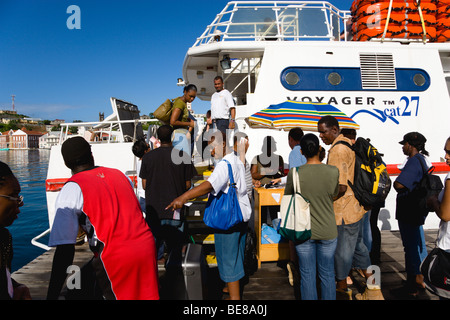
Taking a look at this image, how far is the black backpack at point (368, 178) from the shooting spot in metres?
2.94

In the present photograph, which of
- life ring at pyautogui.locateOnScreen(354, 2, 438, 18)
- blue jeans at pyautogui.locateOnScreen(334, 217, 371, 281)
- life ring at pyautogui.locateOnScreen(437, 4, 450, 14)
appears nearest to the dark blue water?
blue jeans at pyautogui.locateOnScreen(334, 217, 371, 281)

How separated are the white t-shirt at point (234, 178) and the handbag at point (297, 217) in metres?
0.48

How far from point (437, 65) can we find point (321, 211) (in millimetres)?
6153

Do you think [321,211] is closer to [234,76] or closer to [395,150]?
[395,150]

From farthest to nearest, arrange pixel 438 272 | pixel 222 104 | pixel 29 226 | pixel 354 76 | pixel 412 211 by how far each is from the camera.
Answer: pixel 29 226 < pixel 354 76 < pixel 222 104 < pixel 412 211 < pixel 438 272

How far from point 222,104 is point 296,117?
Answer: 1.89 meters

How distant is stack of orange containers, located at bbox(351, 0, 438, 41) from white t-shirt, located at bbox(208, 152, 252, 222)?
574 cm

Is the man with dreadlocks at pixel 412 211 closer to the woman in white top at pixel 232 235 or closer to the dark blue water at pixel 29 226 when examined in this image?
the woman in white top at pixel 232 235

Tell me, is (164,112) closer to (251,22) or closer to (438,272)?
(251,22)

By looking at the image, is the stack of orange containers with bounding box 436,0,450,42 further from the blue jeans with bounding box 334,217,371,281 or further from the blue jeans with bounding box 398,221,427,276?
the blue jeans with bounding box 334,217,371,281

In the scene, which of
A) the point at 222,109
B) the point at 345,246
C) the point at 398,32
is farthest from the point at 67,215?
the point at 398,32

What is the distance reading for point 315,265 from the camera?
8.76ft

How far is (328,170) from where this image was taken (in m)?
2.56

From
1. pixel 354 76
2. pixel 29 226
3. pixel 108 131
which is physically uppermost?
pixel 354 76
